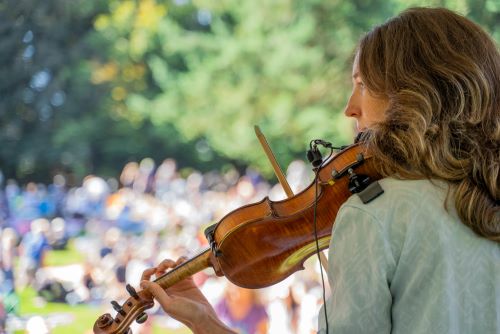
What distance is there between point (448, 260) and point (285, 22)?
13.0 feet

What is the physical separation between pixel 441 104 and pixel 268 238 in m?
0.52

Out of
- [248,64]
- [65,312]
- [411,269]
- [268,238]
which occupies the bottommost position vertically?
[411,269]

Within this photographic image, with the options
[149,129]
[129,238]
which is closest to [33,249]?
[129,238]

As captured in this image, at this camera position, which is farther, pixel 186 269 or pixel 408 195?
pixel 186 269

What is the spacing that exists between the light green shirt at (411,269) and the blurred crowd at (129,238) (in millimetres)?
3250

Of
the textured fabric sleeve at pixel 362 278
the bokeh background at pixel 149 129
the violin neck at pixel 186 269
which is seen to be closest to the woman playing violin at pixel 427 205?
the textured fabric sleeve at pixel 362 278

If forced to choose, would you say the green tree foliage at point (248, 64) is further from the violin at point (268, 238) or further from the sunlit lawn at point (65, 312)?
the violin at point (268, 238)

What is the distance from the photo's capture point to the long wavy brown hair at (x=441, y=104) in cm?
107

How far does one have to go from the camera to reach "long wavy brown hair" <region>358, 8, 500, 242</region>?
107 centimetres

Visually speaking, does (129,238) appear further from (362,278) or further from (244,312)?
(362,278)

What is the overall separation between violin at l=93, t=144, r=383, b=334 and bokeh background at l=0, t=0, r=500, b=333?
266 cm

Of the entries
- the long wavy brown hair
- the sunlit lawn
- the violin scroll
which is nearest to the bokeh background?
the sunlit lawn

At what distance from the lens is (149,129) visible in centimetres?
469

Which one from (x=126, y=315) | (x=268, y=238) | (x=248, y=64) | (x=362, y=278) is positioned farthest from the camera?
(x=248, y=64)
